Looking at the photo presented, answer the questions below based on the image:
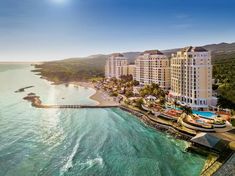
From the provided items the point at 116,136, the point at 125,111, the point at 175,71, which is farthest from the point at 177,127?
the point at 175,71

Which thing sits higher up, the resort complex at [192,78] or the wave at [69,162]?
the resort complex at [192,78]

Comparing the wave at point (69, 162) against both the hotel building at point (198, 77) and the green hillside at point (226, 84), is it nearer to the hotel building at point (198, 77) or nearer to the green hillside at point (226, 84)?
the hotel building at point (198, 77)

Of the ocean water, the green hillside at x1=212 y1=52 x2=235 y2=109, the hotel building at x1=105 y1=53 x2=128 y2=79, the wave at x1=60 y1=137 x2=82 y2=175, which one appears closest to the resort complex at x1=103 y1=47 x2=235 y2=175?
the ocean water

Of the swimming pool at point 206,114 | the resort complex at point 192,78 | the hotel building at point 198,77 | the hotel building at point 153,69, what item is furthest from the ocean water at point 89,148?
the hotel building at point 153,69

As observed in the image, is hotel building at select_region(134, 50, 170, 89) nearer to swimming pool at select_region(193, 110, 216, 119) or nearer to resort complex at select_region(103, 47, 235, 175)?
resort complex at select_region(103, 47, 235, 175)

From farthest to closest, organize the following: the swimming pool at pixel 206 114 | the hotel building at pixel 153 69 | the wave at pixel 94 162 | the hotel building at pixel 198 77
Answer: the hotel building at pixel 153 69, the hotel building at pixel 198 77, the swimming pool at pixel 206 114, the wave at pixel 94 162

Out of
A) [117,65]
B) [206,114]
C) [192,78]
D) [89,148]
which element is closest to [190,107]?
[206,114]
